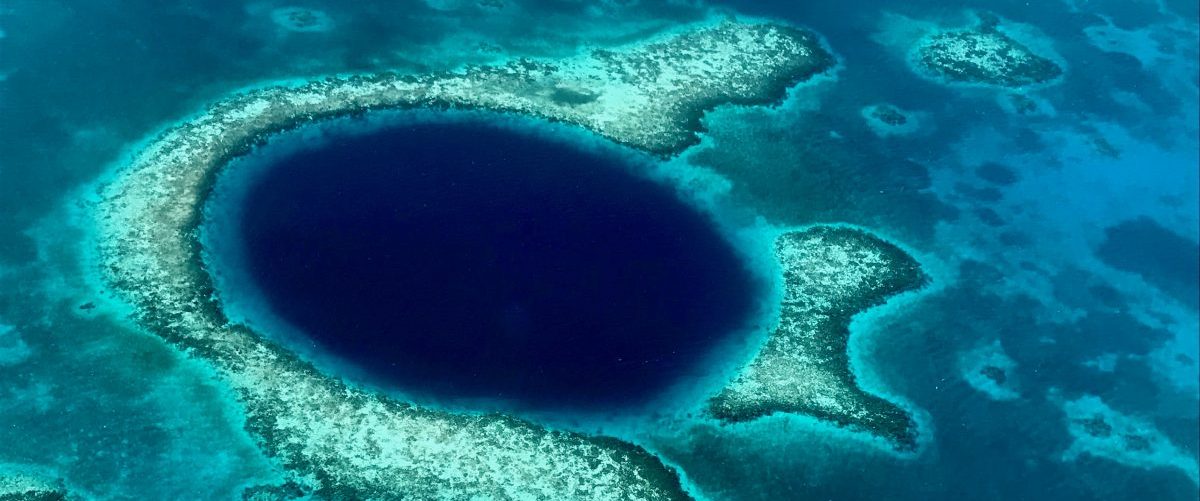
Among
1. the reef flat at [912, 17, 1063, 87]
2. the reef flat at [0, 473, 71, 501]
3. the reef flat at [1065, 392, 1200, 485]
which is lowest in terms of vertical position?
the reef flat at [1065, 392, 1200, 485]

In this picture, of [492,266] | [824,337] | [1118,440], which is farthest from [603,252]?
[1118,440]

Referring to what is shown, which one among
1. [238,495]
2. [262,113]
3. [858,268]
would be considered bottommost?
[238,495]

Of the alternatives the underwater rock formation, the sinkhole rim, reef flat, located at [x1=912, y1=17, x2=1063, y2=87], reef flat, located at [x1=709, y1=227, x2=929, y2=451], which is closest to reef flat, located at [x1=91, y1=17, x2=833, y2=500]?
the sinkhole rim

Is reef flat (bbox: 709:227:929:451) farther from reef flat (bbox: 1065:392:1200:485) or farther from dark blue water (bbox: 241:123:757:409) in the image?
reef flat (bbox: 1065:392:1200:485)

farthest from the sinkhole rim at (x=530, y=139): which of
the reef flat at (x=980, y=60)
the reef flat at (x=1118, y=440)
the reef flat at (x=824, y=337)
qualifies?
the reef flat at (x=980, y=60)

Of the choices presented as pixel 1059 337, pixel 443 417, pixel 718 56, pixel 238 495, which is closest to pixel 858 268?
pixel 1059 337

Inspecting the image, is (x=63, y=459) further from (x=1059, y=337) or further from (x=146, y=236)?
(x=1059, y=337)

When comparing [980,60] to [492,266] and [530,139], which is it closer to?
[530,139]
